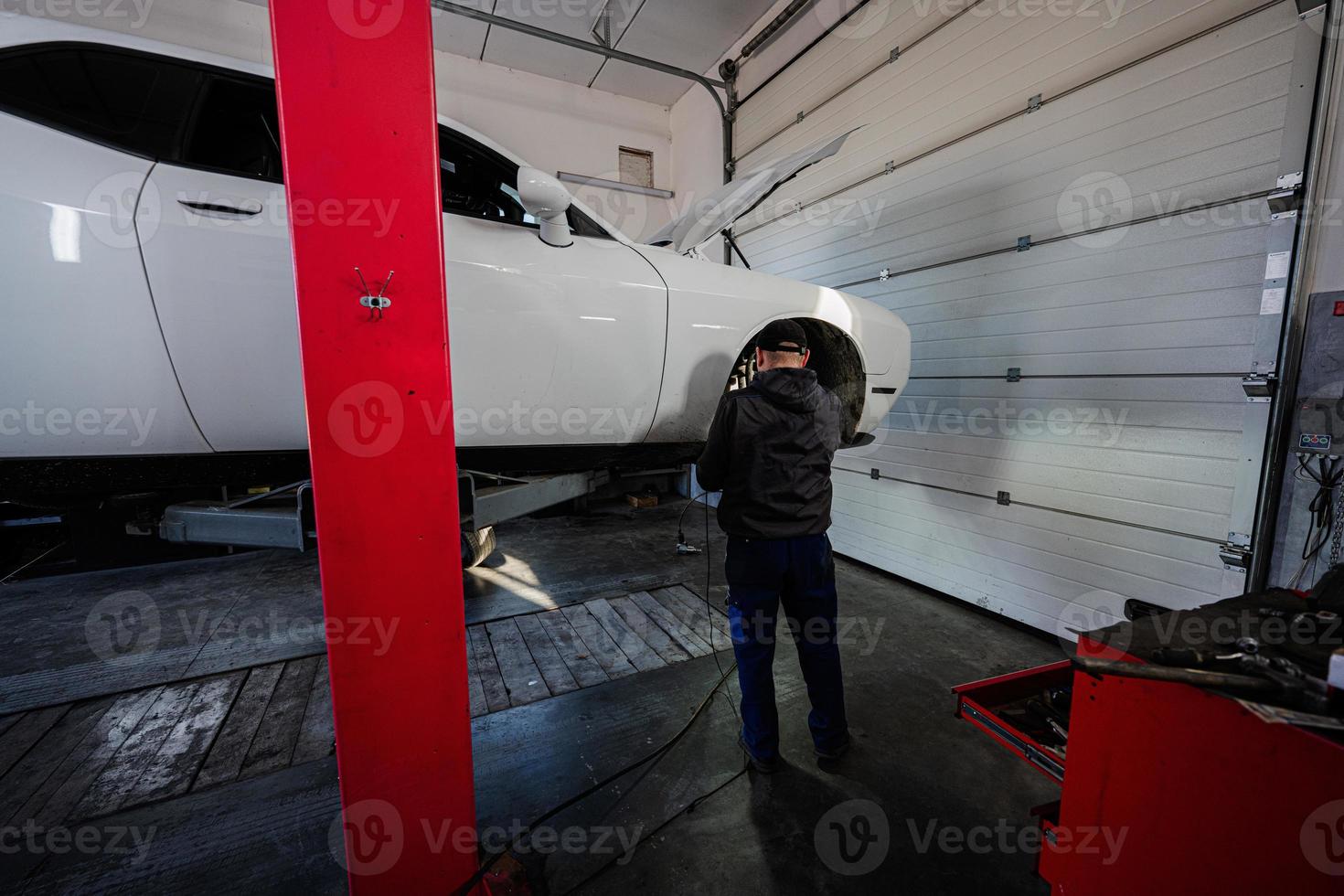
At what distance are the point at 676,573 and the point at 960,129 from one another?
326 centimetres

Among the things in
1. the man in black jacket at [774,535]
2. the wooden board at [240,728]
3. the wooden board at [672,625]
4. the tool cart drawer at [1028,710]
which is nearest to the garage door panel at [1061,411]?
the tool cart drawer at [1028,710]

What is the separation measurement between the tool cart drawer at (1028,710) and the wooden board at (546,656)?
4.97ft

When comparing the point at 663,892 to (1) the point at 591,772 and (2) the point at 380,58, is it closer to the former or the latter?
(1) the point at 591,772

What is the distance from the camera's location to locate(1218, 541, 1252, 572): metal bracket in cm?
206

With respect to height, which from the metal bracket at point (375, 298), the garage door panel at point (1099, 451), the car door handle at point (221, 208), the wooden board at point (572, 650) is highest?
the car door handle at point (221, 208)

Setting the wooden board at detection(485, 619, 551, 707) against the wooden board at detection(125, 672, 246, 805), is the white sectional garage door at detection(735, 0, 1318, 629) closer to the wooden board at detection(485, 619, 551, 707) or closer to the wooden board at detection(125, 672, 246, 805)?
the wooden board at detection(485, 619, 551, 707)

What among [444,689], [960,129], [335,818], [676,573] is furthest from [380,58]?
[960,129]

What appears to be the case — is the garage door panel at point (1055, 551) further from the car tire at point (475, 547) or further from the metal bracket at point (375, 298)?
the metal bracket at point (375, 298)

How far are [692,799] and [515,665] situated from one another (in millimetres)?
1108

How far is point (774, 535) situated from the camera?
1.73m

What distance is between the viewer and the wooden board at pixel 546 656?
220 centimetres

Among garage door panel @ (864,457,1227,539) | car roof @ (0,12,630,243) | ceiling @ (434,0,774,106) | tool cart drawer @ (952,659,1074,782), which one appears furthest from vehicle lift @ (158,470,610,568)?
ceiling @ (434,0,774,106)

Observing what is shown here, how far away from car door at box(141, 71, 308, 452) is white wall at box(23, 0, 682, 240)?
385 centimetres

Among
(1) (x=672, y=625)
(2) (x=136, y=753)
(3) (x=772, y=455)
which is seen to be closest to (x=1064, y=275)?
(3) (x=772, y=455)
